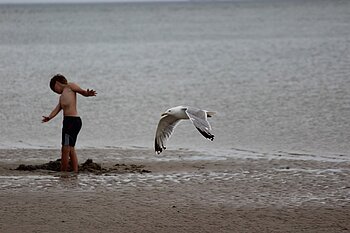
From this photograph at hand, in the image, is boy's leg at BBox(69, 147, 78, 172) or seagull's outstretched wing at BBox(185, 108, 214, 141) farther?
boy's leg at BBox(69, 147, 78, 172)

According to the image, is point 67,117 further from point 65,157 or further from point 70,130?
point 65,157

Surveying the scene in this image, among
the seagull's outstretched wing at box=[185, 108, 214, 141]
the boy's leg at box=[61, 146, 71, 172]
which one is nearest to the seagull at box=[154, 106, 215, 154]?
the seagull's outstretched wing at box=[185, 108, 214, 141]

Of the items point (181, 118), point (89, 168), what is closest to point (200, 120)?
point (181, 118)

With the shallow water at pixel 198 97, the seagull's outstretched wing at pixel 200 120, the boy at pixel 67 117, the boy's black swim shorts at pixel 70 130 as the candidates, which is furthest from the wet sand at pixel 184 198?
the shallow water at pixel 198 97

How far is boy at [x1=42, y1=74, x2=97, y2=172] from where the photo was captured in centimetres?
1134

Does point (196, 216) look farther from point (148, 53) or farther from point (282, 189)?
point (148, 53)

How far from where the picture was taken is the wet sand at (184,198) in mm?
8680

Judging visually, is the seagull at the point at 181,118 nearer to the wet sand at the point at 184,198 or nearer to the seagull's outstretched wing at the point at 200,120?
the seagull's outstretched wing at the point at 200,120

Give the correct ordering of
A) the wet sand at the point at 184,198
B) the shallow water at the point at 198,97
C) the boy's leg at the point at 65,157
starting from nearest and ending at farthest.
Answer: the wet sand at the point at 184,198 < the boy's leg at the point at 65,157 < the shallow water at the point at 198,97

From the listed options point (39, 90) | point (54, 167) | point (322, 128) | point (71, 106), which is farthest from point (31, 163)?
point (39, 90)

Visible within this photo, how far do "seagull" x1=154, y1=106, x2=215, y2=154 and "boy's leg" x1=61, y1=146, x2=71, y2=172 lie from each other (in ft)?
4.38

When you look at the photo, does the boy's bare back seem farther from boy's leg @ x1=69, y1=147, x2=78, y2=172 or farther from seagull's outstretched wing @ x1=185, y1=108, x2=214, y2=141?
seagull's outstretched wing @ x1=185, y1=108, x2=214, y2=141

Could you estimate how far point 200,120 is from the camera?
34.7 ft

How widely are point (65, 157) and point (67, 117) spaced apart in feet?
1.83
